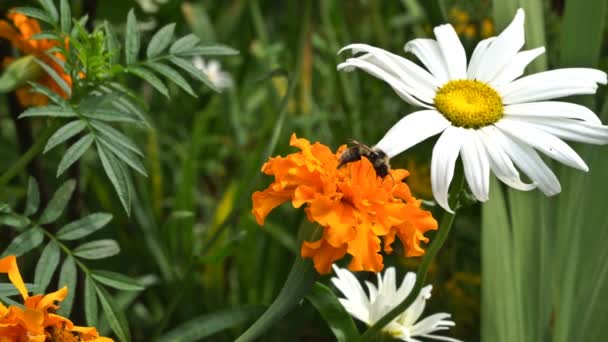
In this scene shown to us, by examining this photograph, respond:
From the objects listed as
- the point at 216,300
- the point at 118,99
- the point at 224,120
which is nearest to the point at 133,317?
the point at 216,300

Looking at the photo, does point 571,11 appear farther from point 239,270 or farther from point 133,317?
point 133,317

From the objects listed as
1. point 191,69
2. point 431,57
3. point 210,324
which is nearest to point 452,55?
point 431,57

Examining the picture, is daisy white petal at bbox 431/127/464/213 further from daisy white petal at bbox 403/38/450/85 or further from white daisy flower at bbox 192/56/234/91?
white daisy flower at bbox 192/56/234/91

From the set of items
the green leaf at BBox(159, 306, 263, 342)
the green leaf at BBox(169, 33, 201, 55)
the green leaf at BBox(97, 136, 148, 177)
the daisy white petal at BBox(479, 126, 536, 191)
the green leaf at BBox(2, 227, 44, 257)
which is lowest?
the green leaf at BBox(159, 306, 263, 342)

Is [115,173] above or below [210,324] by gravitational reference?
above

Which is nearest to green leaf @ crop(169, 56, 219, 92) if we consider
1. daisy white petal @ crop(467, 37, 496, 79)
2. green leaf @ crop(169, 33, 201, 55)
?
green leaf @ crop(169, 33, 201, 55)

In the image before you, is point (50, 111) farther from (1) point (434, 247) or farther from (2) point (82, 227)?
(1) point (434, 247)
